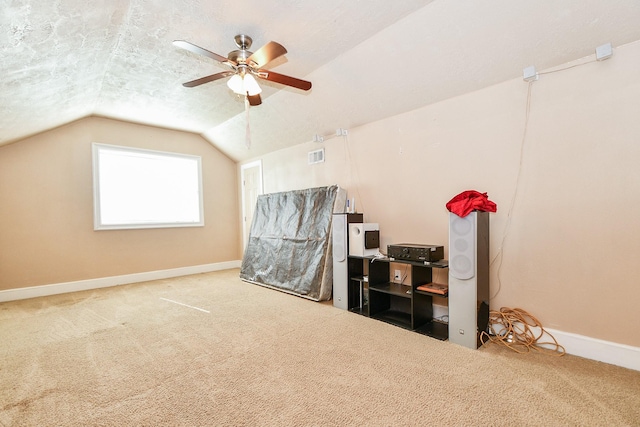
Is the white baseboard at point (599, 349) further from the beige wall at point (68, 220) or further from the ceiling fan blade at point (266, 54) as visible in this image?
the beige wall at point (68, 220)

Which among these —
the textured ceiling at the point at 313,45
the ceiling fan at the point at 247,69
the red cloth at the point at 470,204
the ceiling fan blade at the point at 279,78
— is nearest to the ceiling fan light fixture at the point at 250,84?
the ceiling fan at the point at 247,69

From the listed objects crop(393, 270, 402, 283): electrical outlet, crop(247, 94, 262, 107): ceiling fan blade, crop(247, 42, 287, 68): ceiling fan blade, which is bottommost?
crop(393, 270, 402, 283): electrical outlet

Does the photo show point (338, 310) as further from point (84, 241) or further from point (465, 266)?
point (84, 241)

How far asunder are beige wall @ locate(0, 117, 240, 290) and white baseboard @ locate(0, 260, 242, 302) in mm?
83

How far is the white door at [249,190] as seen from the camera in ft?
19.5

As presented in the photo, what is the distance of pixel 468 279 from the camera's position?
2.43 metres

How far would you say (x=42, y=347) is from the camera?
260cm

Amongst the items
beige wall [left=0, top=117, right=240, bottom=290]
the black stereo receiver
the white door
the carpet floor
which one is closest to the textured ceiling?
beige wall [left=0, top=117, right=240, bottom=290]

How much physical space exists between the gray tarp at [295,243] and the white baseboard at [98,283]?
1293 millimetres

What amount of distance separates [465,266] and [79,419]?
9.26ft

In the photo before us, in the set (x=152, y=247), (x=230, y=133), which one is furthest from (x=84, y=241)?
(x=230, y=133)

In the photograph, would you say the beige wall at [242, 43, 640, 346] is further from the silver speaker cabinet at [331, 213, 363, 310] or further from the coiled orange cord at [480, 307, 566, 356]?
the silver speaker cabinet at [331, 213, 363, 310]

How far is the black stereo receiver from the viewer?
2.75 metres

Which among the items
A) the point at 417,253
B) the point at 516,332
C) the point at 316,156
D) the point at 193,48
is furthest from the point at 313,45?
the point at 516,332
